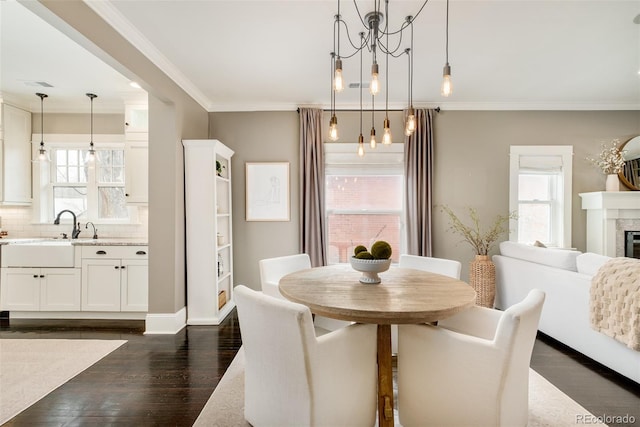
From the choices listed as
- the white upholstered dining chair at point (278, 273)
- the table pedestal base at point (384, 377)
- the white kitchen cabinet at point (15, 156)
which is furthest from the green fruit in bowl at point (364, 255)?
the white kitchen cabinet at point (15, 156)

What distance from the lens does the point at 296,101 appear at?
3.89 metres

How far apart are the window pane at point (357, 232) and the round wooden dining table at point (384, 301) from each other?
2.06 m

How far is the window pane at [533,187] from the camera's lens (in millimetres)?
4090

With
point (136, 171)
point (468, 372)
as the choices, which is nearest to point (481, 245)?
point (468, 372)

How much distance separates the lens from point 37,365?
239 cm

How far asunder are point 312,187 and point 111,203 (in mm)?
2676

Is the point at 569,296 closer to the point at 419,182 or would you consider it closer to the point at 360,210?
the point at 419,182

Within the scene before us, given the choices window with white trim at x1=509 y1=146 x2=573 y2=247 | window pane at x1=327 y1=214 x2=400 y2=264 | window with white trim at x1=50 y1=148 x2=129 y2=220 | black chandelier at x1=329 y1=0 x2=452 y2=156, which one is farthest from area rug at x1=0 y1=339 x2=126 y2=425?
window with white trim at x1=509 y1=146 x2=573 y2=247

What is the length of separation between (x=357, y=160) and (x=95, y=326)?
11.7 ft

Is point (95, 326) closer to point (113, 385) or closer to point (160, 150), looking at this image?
point (113, 385)

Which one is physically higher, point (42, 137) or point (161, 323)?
point (42, 137)

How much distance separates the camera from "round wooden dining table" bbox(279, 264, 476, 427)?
4.41 ft

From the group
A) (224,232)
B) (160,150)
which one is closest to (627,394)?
(224,232)

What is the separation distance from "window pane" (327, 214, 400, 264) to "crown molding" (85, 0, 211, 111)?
233 centimetres
